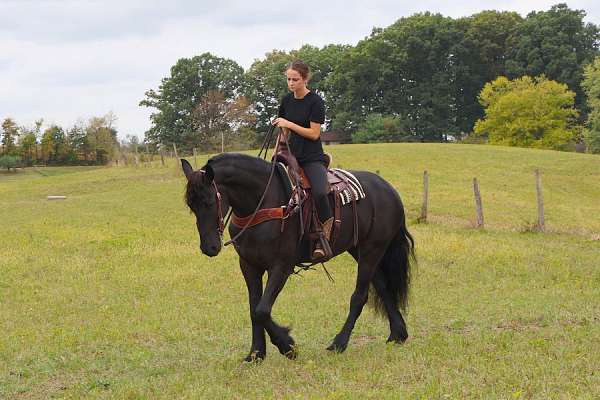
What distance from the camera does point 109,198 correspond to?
34281mm

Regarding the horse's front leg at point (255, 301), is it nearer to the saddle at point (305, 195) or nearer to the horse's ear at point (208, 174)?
the saddle at point (305, 195)

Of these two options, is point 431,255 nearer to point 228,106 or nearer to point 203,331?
point 203,331

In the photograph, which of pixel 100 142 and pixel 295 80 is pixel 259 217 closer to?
pixel 295 80

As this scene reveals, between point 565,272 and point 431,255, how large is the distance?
3469 millimetres

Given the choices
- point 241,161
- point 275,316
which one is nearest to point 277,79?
point 275,316

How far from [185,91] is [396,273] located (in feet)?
281

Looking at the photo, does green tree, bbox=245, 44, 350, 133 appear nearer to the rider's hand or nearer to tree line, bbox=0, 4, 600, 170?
tree line, bbox=0, 4, 600, 170

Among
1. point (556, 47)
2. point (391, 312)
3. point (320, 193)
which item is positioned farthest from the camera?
point (556, 47)

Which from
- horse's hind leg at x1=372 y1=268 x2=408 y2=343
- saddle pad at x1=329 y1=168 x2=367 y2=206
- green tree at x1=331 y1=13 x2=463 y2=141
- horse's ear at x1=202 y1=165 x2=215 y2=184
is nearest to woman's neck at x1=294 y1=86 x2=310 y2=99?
saddle pad at x1=329 y1=168 x2=367 y2=206

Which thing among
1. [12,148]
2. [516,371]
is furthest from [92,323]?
[12,148]

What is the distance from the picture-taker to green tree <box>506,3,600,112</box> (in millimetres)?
82188

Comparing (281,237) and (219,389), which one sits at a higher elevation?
(281,237)

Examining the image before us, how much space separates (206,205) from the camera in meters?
6.88

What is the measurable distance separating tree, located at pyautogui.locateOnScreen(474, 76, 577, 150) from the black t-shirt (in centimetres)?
6950
